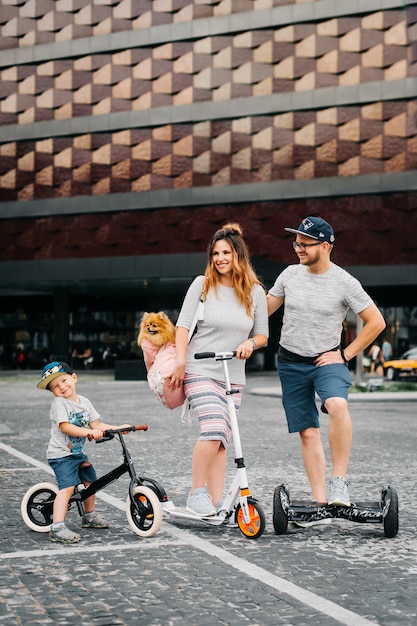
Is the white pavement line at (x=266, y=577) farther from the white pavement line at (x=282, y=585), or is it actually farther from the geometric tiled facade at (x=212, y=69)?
the geometric tiled facade at (x=212, y=69)

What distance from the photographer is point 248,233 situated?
4853 centimetres

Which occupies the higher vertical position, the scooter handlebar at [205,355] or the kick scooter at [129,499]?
the scooter handlebar at [205,355]

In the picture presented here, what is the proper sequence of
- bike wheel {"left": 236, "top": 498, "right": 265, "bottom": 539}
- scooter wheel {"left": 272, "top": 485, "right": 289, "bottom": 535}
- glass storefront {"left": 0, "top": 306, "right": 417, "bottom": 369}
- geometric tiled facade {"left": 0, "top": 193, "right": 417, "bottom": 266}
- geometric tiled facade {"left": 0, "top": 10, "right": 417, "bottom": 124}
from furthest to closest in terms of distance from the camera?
1. glass storefront {"left": 0, "top": 306, "right": 417, "bottom": 369}
2. geometric tiled facade {"left": 0, "top": 193, "right": 417, "bottom": 266}
3. geometric tiled facade {"left": 0, "top": 10, "right": 417, "bottom": 124}
4. scooter wheel {"left": 272, "top": 485, "right": 289, "bottom": 535}
5. bike wheel {"left": 236, "top": 498, "right": 265, "bottom": 539}

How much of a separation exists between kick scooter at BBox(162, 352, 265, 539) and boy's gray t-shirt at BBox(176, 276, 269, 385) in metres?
0.18

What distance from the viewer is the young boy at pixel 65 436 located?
5.99m

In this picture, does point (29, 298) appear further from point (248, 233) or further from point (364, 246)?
point (364, 246)

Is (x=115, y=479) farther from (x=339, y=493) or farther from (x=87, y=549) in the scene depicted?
(x=339, y=493)

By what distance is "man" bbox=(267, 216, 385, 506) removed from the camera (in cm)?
622

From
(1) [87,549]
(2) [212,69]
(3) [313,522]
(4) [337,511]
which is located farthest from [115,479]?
(2) [212,69]

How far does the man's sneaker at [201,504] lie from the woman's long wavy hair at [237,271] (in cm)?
120

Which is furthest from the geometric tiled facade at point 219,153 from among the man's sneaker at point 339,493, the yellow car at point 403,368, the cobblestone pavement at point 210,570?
the man's sneaker at point 339,493

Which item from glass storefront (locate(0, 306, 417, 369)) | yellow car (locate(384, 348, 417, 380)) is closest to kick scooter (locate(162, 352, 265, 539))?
yellow car (locate(384, 348, 417, 380))

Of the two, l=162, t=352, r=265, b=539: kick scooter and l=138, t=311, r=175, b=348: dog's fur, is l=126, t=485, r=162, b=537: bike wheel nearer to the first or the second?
l=162, t=352, r=265, b=539: kick scooter

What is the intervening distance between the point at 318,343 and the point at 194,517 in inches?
54.1
